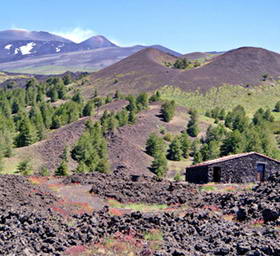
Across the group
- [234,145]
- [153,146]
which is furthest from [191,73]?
[234,145]

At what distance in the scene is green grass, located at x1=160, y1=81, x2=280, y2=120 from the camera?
108 m

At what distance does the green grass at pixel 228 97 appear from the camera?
4235 inches

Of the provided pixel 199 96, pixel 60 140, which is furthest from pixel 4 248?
pixel 199 96

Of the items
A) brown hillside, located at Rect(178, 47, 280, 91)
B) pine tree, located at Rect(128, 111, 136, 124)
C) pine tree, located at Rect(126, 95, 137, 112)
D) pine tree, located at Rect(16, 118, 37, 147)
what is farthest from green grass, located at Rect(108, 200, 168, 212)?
brown hillside, located at Rect(178, 47, 280, 91)

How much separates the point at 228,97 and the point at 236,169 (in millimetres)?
76606

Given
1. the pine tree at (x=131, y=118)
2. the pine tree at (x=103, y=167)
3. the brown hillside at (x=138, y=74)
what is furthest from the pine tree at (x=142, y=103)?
the brown hillside at (x=138, y=74)

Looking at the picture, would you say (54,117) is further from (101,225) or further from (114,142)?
(101,225)

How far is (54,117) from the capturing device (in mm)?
74312

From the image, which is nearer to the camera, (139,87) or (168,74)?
(139,87)

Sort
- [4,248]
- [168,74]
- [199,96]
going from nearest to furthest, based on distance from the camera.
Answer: [4,248], [199,96], [168,74]

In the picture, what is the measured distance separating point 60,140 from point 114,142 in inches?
288

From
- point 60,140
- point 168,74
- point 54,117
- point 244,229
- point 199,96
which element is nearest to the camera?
point 244,229

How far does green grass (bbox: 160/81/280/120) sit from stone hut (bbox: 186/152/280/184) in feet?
200

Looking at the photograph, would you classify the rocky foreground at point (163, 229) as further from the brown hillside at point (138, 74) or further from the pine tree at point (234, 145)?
the brown hillside at point (138, 74)
